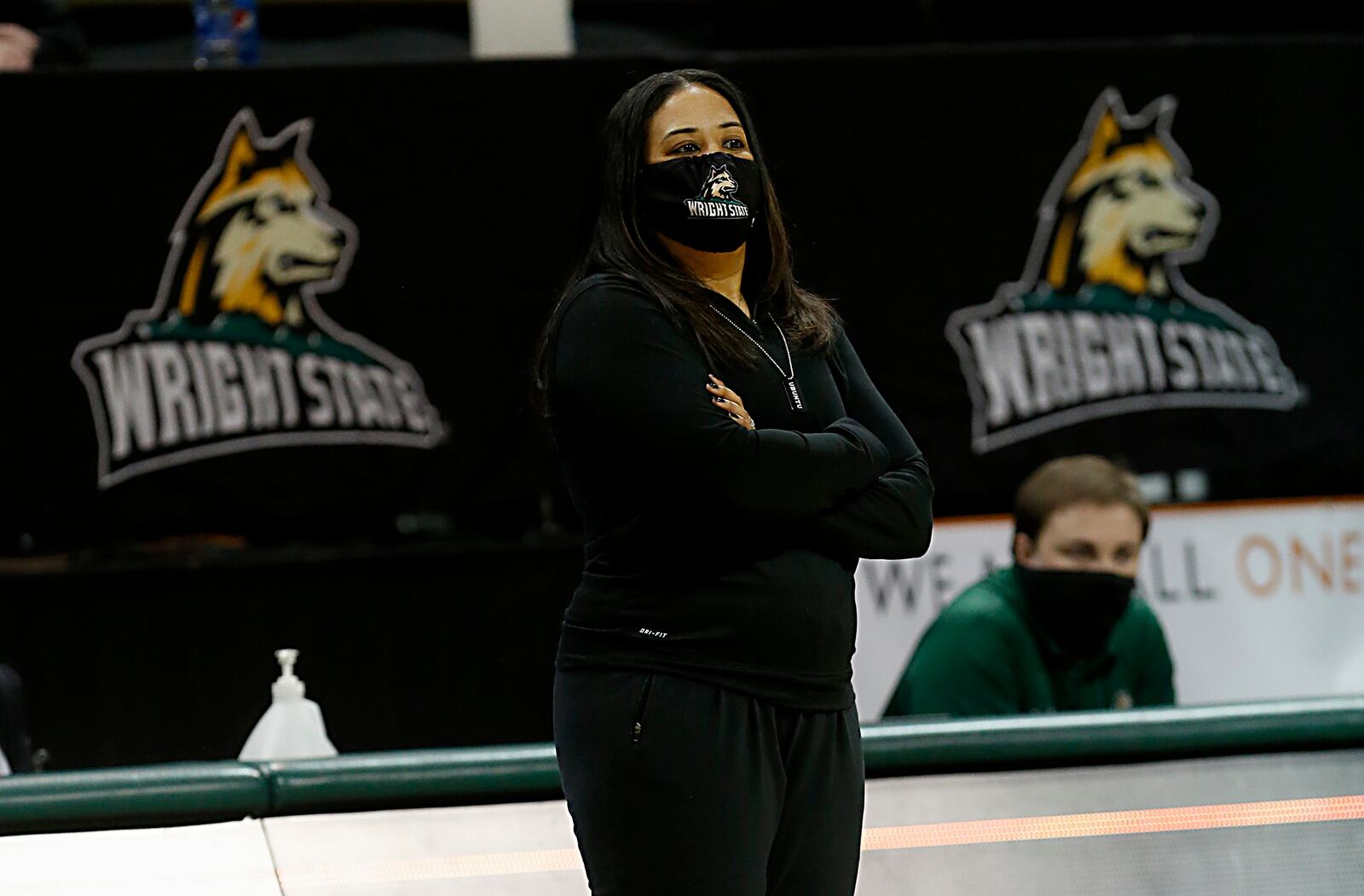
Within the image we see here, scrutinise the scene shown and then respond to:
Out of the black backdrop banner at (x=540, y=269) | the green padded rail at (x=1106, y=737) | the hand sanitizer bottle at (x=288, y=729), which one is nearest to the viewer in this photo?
the green padded rail at (x=1106, y=737)

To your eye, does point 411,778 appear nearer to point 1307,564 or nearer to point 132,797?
point 132,797

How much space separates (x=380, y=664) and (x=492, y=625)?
11.0 inches

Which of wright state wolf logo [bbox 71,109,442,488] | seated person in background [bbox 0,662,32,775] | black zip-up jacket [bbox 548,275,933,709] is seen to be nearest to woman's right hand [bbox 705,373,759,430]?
black zip-up jacket [bbox 548,275,933,709]

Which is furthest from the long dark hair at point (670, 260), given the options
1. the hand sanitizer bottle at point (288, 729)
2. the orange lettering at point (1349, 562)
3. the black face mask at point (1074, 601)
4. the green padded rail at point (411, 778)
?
the orange lettering at point (1349, 562)

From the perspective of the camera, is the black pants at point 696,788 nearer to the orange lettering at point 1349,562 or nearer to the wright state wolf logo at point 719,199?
the wright state wolf logo at point 719,199

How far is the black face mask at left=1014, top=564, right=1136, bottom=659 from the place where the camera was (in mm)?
3010

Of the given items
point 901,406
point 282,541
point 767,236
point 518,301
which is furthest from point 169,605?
point 767,236

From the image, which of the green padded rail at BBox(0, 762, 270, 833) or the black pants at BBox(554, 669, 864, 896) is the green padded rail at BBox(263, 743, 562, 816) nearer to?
the green padded rail at BBox(0, 762, 270, 833)

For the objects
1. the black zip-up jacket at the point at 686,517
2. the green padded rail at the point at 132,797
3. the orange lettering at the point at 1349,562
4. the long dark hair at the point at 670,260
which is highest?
the long dark hair at the point at 670,260

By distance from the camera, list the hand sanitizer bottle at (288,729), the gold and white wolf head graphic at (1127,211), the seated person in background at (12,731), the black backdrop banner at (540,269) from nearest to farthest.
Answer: the hand sanitizer bottle at (288,729), the seated person in background at (12,731), the black backdrop banner at (540,269), the gold and white wolf head graphic at (1127,211)

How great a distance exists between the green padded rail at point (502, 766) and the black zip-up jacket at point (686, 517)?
0.74 m

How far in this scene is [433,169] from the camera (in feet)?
13.0

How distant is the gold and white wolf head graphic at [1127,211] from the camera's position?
4.16 m

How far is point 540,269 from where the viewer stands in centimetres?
401
